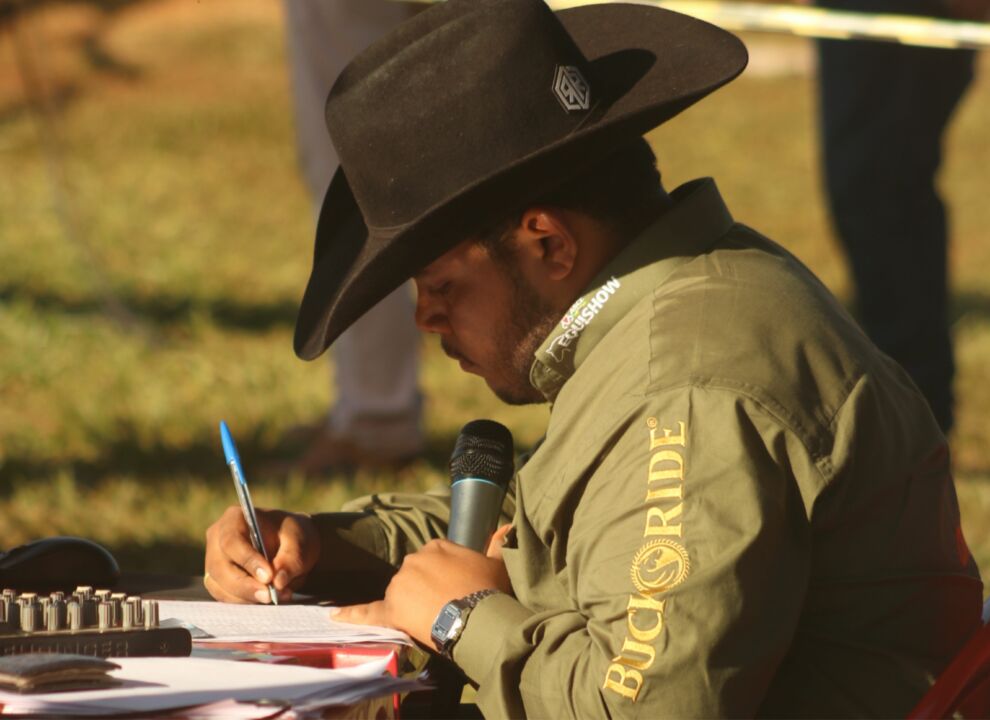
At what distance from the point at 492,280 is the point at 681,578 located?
2.01 ft

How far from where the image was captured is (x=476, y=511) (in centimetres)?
245

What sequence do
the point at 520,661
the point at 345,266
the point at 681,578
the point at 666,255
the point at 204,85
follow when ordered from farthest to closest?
the point at 204,85
the point at 345,266
the point at 666,255
the point at 520,661
the point at 681,578

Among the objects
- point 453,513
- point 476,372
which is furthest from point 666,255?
point 453,513

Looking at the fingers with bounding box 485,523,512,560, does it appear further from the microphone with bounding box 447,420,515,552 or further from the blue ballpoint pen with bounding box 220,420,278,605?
the blue ballpoint pen with bounding box 220,420,278,605

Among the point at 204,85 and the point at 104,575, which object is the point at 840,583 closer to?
the point at 104,575

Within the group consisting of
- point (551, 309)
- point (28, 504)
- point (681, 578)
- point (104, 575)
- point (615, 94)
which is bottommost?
point (28, 504)

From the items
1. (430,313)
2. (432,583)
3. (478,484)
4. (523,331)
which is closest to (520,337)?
(523,331)

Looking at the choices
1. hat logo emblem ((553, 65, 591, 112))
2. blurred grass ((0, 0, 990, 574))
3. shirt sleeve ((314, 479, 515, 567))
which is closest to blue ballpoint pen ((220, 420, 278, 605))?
shirt sleeve ((314, 479, 515, 567))

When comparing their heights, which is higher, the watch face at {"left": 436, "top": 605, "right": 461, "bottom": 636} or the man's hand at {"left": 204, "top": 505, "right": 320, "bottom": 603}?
the watch face at {"left": 436, "top": 605, "right": 461, "bottom": 636}

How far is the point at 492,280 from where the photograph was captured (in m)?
2.32

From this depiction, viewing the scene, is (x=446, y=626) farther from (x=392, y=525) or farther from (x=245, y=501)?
(x=392, y=525)

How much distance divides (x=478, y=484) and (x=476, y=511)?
38mm

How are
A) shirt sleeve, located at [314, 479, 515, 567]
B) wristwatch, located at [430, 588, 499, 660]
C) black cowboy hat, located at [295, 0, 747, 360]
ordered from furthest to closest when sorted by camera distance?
shirt sleeve, located at [314, 479, 515, 567], black cowboy hat, located at [295, 0, 747, 360], wristwatch, located at [430, 588, 499, 660]

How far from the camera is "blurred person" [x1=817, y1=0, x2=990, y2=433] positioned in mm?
5305
